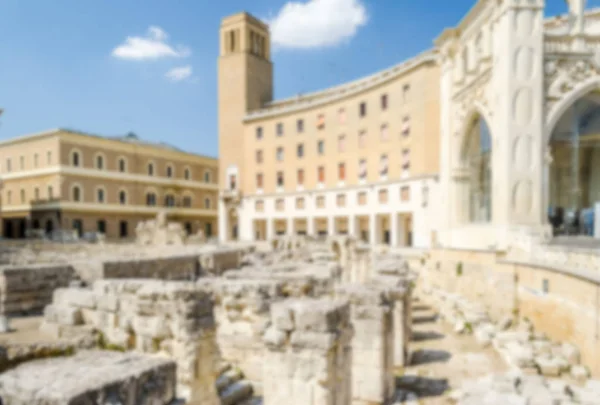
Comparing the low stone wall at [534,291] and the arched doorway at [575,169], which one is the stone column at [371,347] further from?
the arched doorway at [575,169]

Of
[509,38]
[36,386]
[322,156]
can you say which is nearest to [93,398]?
[36,386]

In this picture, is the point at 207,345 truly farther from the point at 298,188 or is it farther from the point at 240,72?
the point at 240,72

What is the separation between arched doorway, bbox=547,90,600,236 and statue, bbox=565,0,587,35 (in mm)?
2634

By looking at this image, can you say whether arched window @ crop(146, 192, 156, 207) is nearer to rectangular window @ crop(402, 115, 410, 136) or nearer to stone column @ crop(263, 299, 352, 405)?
rectangular window @ crop(402, 115, 410, 136)

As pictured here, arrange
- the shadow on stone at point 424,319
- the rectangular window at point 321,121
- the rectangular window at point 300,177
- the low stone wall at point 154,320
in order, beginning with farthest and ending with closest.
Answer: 1. the rectangular window at point 300,177
2. the rectangular window at point 321,121
3. the shadow on stone at point 424,319
4. the low stone wall at point 154,320

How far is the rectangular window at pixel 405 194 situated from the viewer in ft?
92.3

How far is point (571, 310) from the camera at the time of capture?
1024cm

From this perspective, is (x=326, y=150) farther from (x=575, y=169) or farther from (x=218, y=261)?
(x=218, y=261)

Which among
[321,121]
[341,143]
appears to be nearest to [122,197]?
[321,121]

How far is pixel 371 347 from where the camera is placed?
270 inches

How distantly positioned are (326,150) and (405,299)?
83.0 ft

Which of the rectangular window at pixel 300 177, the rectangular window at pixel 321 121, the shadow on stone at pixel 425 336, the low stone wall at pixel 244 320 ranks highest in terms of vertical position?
the rectangular window at pixel 321 121

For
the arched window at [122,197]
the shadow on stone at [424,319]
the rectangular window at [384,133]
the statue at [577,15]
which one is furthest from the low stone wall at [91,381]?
the arched window at [122,197]

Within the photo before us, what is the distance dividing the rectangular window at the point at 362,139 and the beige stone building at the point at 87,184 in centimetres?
1990
